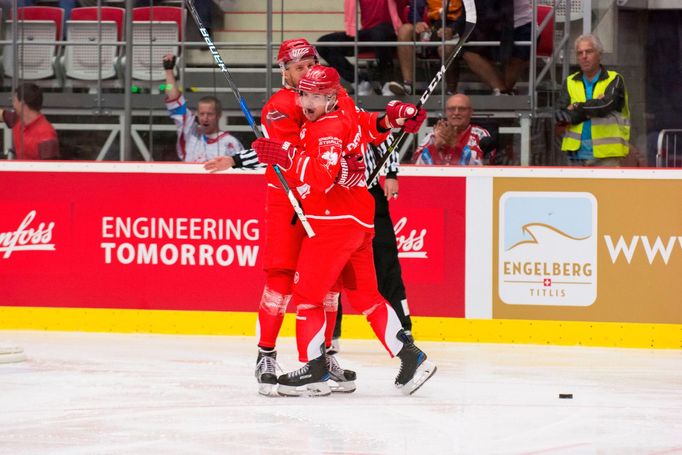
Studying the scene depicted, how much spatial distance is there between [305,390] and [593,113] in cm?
296

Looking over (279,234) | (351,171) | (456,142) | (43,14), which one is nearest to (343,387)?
(279,234)

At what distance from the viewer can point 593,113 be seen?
7.45 m

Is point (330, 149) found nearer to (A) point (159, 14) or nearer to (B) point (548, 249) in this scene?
(B) point (548, 249)

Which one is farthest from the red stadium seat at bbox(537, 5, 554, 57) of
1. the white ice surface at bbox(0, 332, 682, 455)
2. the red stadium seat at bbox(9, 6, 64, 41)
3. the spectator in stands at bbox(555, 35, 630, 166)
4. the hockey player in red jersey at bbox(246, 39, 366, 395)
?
the red stadium seat at bbox(9, 6, 64, 41)

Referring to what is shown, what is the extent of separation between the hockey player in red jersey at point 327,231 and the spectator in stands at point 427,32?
2208 mm

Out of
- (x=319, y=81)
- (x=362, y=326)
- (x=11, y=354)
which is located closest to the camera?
(x=319, y=81)

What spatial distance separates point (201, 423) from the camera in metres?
4.67

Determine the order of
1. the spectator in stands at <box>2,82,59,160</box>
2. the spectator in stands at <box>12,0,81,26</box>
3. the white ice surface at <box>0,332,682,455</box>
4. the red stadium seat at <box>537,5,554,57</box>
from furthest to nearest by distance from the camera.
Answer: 1. the spectator in stands at <box>12,0,81,26</box>
2. the spectator in stands at <box>2,82,59,160</box>
3. the red stadium seat at <box>537,5,554,57</box>
4. the white ice surface at <box>0,332,682,455</box>

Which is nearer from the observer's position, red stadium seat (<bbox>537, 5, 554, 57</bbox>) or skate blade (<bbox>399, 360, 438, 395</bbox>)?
skate blade (<bbox>399, 360, 438, 395</bbox>)

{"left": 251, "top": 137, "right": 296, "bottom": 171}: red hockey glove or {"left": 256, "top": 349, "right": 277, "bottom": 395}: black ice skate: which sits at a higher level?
{"left": 251, "top": 137, "right": 296, "bottom": 171}: red hockey glove

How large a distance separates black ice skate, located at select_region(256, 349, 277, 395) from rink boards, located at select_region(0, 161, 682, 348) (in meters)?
2.02

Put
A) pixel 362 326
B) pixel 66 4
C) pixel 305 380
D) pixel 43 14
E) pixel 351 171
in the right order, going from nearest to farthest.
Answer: pixel 351 171
pixel 305 380
pixel 362 326
pixel 43 14
pixel 66 4

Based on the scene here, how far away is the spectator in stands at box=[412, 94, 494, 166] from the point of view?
24.6ft

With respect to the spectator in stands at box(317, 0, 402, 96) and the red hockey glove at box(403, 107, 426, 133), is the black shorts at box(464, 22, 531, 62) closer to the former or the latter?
the spectator in stands at box(317, 0, 402, 96)
